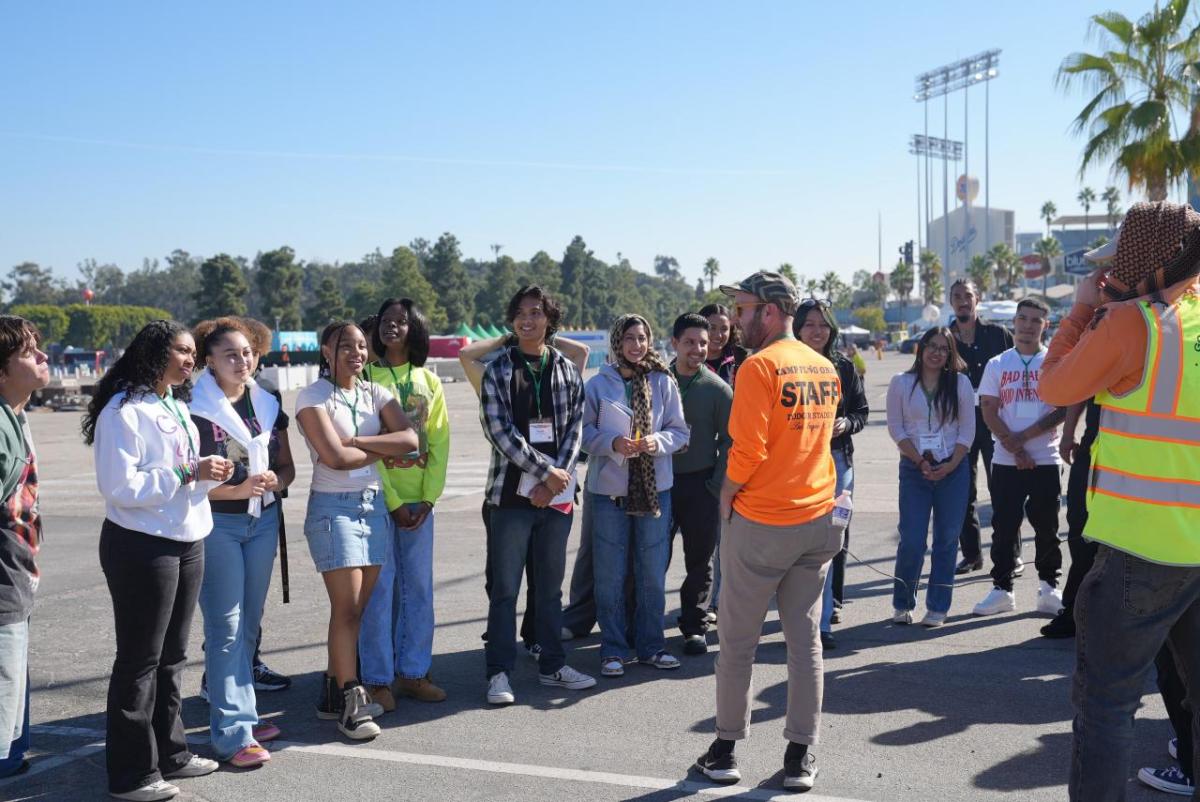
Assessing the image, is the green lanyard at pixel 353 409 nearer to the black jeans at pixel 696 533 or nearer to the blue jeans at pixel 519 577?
the blue jeans at pixel 519 577

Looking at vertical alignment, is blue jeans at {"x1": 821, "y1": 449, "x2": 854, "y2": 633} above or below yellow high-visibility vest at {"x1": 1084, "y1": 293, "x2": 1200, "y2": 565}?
below

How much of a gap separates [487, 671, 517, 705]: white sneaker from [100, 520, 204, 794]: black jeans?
1.66m

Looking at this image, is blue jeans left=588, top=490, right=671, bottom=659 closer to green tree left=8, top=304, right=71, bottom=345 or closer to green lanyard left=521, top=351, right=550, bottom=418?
green lanyard left=521, top=351, right=550, bottom=418

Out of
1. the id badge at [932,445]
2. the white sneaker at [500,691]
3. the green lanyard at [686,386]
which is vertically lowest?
the white sneaker at [500,691]

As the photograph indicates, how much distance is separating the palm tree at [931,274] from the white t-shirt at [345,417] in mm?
121664

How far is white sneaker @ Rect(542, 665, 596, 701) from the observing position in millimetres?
5504

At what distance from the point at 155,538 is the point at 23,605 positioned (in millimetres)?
706

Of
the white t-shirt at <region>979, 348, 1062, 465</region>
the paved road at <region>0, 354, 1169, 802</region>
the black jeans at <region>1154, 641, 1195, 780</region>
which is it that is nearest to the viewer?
the black jeans at <region>1154, 641, 1195, 780</region>

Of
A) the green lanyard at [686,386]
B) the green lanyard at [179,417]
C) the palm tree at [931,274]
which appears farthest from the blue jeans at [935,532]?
the palm tree at [931,274]

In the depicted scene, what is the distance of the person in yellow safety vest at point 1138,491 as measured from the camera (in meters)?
3.21

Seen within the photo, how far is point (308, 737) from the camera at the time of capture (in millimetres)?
4906

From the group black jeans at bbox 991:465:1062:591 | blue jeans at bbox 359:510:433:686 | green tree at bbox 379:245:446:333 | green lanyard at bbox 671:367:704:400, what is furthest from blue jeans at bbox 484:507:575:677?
green tree at bbox 379:245:446:333

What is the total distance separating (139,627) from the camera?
4121 millimetres

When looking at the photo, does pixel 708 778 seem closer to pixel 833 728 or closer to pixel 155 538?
pixel 833 728
